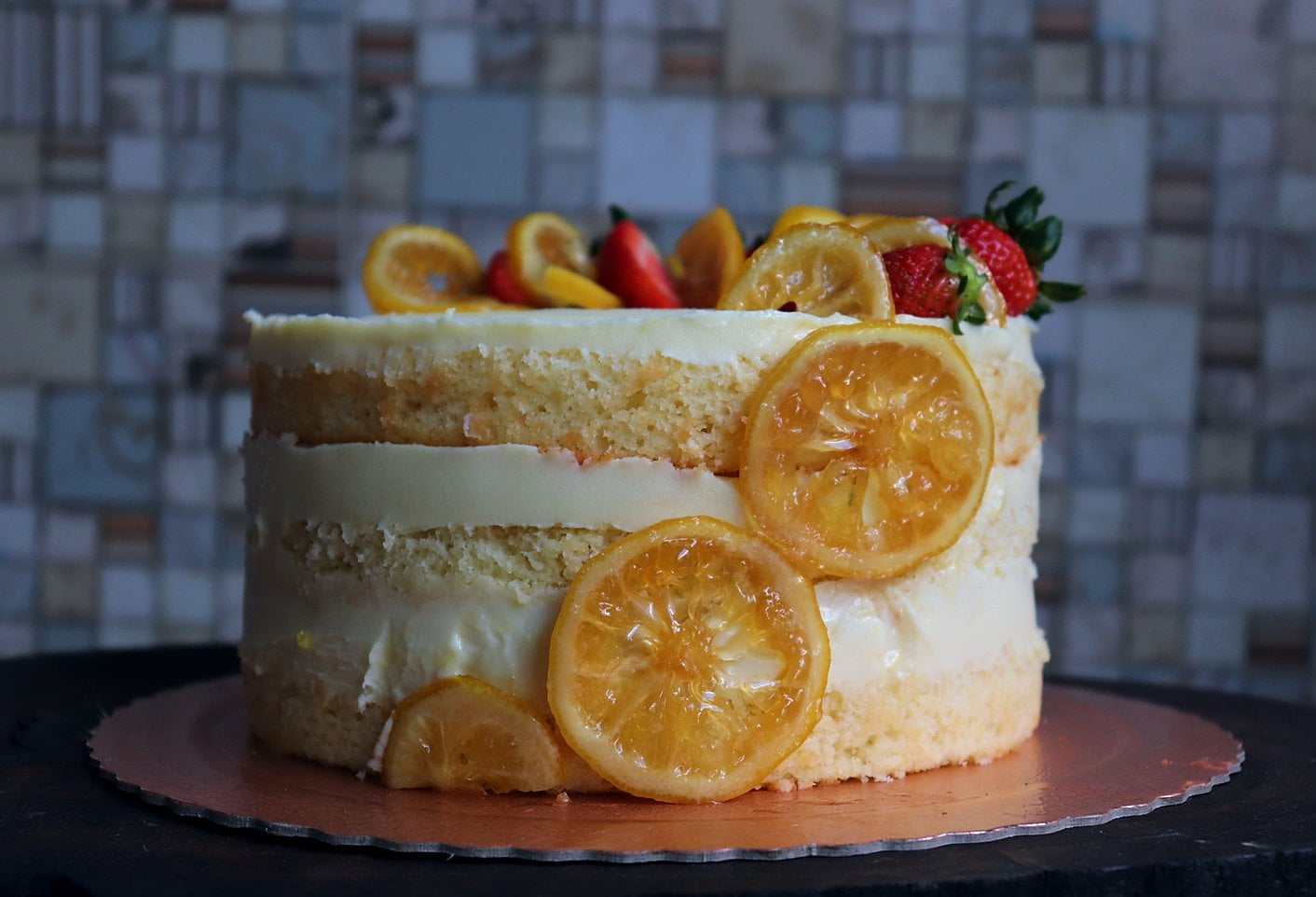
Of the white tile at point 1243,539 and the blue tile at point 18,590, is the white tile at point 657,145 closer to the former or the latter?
the white tile at point 1243,539

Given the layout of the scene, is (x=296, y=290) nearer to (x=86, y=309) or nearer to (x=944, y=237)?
(x=86, y=309)

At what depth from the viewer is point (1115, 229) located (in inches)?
173

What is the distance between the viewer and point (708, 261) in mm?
2643

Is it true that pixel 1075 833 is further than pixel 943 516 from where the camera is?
No

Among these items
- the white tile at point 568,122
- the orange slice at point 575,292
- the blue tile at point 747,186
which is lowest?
the orange slice at point 575,292

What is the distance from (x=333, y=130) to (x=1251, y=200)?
267 cm

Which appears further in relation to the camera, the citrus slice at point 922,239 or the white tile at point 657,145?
the white tile at point 657,145

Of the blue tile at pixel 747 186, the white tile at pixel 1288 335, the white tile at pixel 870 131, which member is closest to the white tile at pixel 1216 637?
the white tile at pixel 1288 335

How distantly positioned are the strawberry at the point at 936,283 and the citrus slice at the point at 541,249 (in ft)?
2.35

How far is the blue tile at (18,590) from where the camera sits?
430 centimetres

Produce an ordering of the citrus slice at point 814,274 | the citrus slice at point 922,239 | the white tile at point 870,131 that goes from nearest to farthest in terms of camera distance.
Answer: the citrus slice at point 814,274 → the citrus slice at point 922,239 → the white tile at point 870,131

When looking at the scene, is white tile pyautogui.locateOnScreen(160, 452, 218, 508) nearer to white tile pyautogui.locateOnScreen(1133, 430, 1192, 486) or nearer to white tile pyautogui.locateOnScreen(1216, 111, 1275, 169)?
white tile pyautogui.locateOnScreen(1133, 430, 1192, 486)

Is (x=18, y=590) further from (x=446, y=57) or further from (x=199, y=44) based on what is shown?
(x=446, y=57)

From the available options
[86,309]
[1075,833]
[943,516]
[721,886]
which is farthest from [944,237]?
[86,309]
